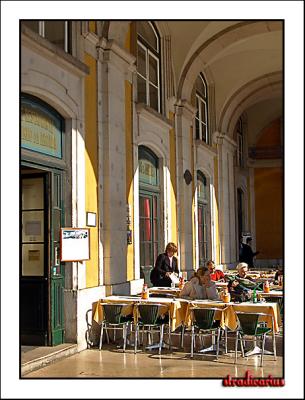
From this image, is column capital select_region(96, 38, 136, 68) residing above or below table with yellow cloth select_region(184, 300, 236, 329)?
above

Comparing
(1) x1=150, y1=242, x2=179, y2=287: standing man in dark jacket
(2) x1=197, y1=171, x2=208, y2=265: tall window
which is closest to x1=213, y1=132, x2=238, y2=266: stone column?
(2) x1=197, y1=171, x2=208, y2=265: tall window

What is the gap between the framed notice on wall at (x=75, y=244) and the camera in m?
8.49

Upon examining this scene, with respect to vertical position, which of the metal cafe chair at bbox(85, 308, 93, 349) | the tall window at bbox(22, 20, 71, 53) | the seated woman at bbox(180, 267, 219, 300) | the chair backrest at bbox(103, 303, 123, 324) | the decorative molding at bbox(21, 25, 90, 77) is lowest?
A: the metal cafe chair at bbox(85, 308, 93, 349)

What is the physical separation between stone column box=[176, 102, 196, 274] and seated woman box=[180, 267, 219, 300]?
537cm

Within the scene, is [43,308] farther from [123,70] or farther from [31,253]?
Result: [123,70]

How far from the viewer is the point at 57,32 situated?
878 cm

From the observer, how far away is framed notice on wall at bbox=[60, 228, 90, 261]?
27.9ft

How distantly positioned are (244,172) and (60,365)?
56.3ft

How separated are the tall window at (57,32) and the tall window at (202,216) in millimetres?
8129

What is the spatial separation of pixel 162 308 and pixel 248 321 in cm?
135

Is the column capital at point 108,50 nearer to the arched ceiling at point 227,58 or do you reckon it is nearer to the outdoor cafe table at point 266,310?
the arched ceiling at point 227,58

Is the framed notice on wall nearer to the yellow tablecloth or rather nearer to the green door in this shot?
the green door

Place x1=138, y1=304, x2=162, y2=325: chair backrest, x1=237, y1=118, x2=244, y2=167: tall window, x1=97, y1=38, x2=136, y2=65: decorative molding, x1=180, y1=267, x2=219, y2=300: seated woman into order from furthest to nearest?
x1=237, y1=118, x2=244, y2=167: tall window, x1=97, y1=38, x2=136, y2=65: decorative molding, x1=180, y1=267, x2=219, y2=300: seated woman, x1=138, y1=304, x2=162, y2=325: chair backrest

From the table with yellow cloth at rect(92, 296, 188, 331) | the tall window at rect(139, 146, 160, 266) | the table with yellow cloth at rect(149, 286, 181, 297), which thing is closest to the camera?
the table with yellow cloth at rect(92, 296, 188, 331)
